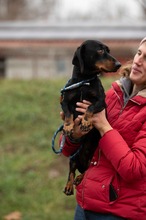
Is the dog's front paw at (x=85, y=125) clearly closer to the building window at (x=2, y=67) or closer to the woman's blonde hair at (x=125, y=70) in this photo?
the woman's blonde hair at (x=125, y=70)

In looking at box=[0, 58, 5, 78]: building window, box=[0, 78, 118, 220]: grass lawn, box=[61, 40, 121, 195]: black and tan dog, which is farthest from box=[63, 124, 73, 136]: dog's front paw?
box=[0, 58, 5, 78]: building window

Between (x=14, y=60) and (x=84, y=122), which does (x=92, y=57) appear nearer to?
(x=84, y=122)

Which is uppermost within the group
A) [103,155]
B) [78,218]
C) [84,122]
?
[84,122]

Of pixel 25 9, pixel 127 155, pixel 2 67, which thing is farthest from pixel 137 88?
pixel 25 9

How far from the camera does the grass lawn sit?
608cm

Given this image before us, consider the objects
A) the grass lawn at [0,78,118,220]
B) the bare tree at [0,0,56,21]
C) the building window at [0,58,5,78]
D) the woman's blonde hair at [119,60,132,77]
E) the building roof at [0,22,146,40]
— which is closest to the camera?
the woman's blonde hair at [119,60,132,77]

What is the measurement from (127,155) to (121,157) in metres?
0.03

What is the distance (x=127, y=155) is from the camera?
2.40 m

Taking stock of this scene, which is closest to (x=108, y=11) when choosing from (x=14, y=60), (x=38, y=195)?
→ (x=14, y=60)

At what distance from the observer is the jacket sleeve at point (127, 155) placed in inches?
94.0

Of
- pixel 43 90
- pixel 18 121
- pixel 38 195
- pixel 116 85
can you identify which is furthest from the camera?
pixel 43 90

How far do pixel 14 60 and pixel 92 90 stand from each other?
1244 cm

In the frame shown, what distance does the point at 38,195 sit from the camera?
6.32m

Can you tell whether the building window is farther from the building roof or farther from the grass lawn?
the grass lawn
